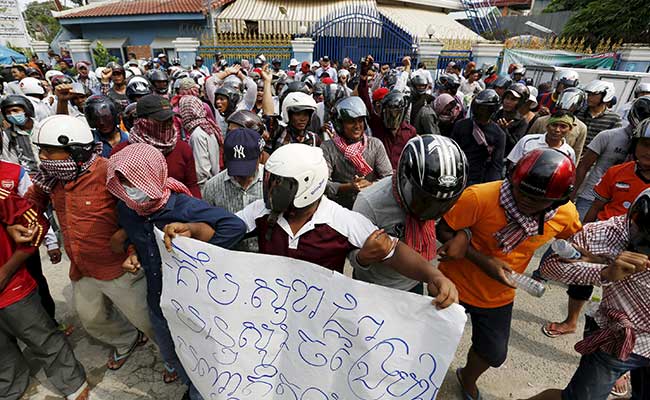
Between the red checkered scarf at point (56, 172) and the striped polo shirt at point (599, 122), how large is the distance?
586 cm

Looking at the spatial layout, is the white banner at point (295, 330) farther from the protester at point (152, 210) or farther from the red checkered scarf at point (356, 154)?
the red checkered scarf at point (356, 154)

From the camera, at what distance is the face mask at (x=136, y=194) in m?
1.95

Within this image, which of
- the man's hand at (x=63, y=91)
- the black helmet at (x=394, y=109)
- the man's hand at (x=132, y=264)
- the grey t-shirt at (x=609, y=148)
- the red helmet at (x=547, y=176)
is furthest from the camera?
the man's hand at (x=63, y=91)

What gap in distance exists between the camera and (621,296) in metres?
1.82

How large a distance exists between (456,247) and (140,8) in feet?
102

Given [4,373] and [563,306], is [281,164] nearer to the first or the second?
[4,373]

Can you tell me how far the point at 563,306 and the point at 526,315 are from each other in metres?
0.49

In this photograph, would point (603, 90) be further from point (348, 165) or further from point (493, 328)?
point (493, 328)

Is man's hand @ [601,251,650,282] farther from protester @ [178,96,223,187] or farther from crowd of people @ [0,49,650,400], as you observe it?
protester @ [178,96,223,187]

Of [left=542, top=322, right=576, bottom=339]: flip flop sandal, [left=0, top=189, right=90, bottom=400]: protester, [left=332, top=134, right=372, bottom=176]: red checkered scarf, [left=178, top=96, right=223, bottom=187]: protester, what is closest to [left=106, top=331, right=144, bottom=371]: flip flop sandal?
[left=0, top=189, right=90, bottom=400]: protester

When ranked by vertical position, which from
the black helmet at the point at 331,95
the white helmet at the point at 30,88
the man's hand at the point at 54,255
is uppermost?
the black helmet at the point at 331,95

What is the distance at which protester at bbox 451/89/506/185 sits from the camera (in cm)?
421

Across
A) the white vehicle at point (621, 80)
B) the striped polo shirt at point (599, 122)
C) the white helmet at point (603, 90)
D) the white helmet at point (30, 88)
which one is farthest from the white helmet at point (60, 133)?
the white vehicle at point (621, 80)

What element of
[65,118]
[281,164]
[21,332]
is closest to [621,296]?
[281,164]
